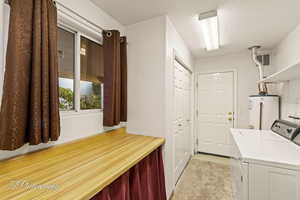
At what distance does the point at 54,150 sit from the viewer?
120cm

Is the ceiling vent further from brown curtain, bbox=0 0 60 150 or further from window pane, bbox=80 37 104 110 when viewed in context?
brown curtain, bbox=0 0 60 150

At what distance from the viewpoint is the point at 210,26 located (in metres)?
1.88

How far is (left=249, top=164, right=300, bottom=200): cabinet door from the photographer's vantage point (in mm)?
989

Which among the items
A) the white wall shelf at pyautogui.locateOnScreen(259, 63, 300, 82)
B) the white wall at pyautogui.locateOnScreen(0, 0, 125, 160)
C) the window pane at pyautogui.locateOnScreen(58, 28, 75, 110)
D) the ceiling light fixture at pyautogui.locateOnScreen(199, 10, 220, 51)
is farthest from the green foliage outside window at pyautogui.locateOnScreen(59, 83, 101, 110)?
the white wall shelf at pyautogui.locateOnScreen(259, 63, 300, 82)

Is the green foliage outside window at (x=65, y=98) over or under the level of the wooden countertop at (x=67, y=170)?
over

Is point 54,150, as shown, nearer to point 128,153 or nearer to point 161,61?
point 128,153

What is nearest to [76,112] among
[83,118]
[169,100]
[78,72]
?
[83,118]

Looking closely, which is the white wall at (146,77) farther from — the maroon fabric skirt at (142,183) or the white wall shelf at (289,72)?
the white wall shelf at (289,72)

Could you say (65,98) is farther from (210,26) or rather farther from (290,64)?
(290,64)

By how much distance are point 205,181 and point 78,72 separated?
8.32 ft

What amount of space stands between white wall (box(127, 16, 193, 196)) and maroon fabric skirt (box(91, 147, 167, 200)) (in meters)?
0.24

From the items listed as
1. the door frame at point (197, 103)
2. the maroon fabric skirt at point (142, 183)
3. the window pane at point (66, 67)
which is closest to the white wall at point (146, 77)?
the maroon fabric skirt at point (142, 183)

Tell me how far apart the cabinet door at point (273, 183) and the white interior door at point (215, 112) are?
7.27 ft

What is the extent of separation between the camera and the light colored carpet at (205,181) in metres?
1.94
